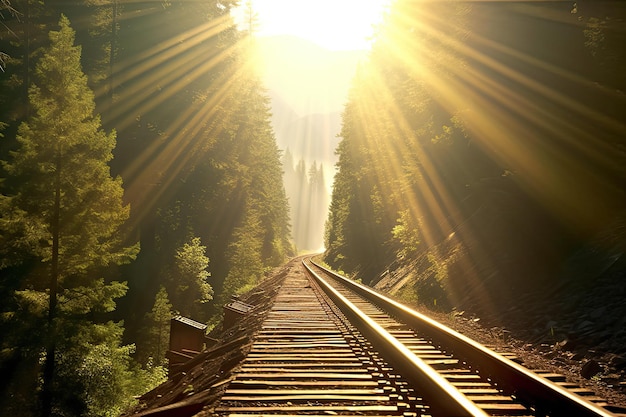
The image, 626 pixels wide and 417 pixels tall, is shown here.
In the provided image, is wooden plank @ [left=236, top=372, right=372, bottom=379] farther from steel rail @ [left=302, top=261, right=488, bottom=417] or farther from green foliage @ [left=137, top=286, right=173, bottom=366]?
green foliage @ [left=137, top=286, right=173, bottom=366]

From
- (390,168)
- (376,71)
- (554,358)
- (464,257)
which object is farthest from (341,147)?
(554,358)

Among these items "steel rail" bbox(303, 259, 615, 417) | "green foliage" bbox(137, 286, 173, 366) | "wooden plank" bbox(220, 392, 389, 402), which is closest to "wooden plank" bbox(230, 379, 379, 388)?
"wooden plank" bbox(220, 392, 389, 402)

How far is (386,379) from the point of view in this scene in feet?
14.6

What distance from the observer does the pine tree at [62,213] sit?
1291 cm

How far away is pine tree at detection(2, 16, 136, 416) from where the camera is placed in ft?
42.3

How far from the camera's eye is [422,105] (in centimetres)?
1553

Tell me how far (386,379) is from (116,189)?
509 inches

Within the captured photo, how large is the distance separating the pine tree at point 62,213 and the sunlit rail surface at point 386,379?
9.34m

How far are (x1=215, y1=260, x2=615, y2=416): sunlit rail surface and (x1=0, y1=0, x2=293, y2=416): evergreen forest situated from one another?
9782 mm

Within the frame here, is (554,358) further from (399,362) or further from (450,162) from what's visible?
(450,162)

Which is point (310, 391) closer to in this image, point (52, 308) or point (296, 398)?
point (296, 398)

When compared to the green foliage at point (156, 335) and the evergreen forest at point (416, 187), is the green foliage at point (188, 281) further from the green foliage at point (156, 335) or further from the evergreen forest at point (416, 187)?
the green foliage at point (156, 335)

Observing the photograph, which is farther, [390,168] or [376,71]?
[376,71]

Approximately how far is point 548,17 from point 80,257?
16.2 metres
